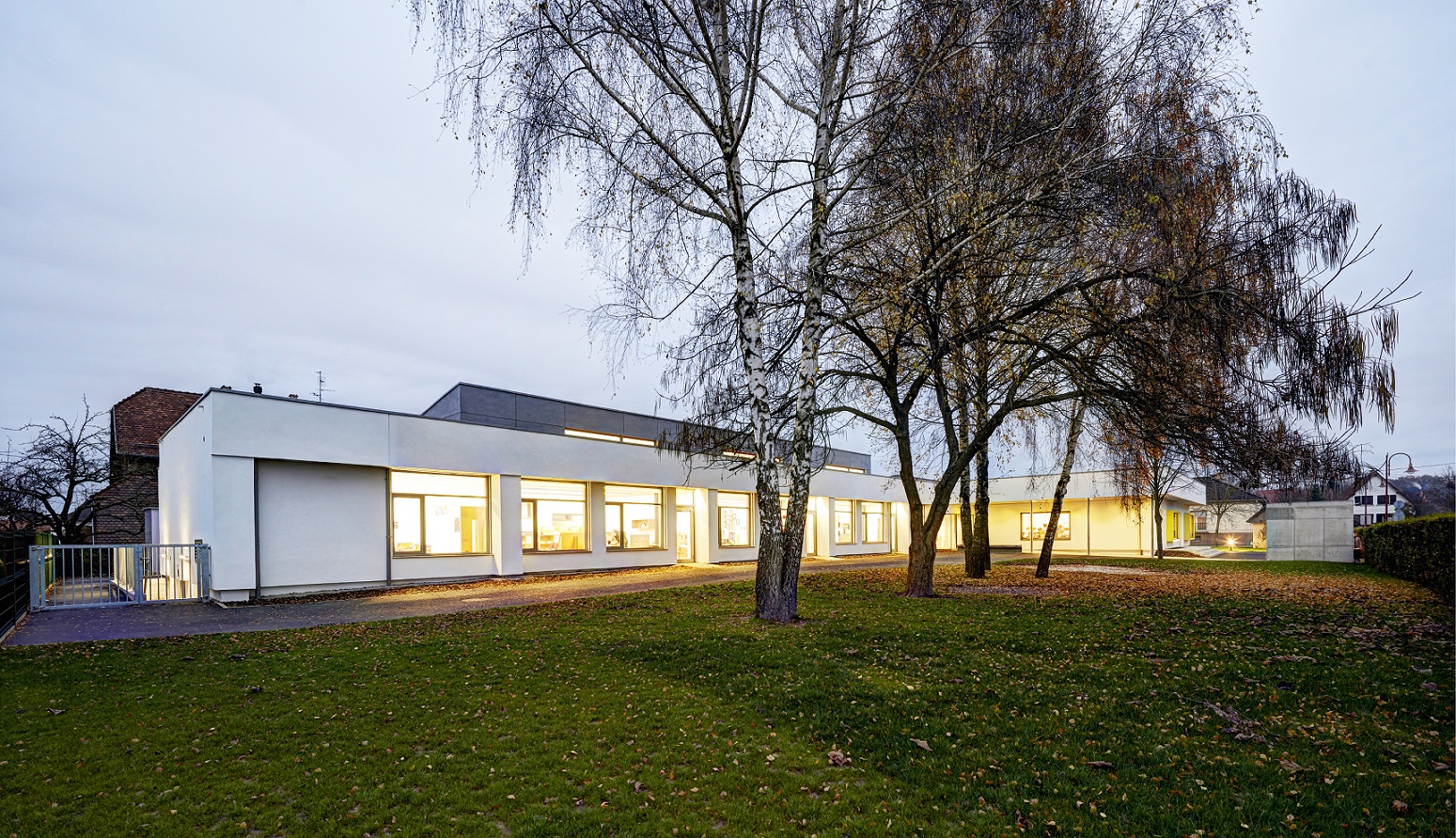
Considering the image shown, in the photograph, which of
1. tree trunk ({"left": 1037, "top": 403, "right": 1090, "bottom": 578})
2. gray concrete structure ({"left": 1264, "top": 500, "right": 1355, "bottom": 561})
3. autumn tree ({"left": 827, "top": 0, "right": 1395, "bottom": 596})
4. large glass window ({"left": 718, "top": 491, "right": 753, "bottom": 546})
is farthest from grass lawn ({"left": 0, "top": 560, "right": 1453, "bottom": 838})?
gray concrete structure ({"left": 1264, "top": 500, "right": 1355, "bottom": 561})

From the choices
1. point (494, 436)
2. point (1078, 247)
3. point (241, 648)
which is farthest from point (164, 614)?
point (1078, 247)

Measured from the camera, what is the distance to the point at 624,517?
2202cm

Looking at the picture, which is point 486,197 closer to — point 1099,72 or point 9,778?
point 9,778

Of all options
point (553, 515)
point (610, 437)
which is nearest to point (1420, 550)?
point (610, 437)

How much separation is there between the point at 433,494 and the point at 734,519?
1230 cm

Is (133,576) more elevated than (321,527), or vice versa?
(321,527)

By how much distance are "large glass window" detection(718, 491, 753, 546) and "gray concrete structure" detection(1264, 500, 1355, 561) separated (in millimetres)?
23940

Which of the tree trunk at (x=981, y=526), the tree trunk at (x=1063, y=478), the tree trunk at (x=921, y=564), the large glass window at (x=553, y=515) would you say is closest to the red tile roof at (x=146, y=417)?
the large glass window at (x=553, y=515)

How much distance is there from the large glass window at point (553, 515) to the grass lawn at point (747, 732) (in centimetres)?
1015

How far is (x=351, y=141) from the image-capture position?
10336 millimetres

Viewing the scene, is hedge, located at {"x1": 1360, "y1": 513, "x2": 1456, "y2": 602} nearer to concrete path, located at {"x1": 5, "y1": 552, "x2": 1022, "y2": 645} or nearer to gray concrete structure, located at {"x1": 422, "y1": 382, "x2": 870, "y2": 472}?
gray concrete structure, located at {"x1": 422, "y1": 382, "x2": 870, "y2": 472}

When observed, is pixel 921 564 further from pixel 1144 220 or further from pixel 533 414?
pixel 533 414

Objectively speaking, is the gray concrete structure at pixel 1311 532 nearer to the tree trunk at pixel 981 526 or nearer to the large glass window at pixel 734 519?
the tree trunk at pixel 981 526

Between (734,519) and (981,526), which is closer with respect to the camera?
(981,526)
